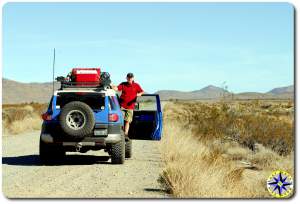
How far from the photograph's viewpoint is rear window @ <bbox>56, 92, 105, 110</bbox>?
12.7 meters

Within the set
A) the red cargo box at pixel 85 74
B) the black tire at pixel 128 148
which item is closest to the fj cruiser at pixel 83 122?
the black tire at pixel 128 148

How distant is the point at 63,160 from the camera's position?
45.6 ft

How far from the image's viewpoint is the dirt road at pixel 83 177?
9.45 m

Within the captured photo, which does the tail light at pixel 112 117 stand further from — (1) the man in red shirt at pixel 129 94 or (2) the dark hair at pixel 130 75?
(2) the dark hair at pixel 130 75

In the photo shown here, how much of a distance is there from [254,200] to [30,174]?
5.18 metres

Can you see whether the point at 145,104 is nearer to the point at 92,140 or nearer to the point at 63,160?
the point at 63,160

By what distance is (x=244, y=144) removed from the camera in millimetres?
20422

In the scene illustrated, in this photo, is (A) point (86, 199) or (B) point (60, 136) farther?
(B) point (60, 136)

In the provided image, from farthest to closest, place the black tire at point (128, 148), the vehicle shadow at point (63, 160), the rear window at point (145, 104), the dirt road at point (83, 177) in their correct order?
1. the rear window at point (145, 104)
2. the black tire at point (128, 148)
3. the vehicle shadow at point (63, 160)
4. the dirt road at point (83, 177)

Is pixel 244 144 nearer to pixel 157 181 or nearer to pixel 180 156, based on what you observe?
pixel 180 156

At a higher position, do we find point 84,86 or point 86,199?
point 84,86

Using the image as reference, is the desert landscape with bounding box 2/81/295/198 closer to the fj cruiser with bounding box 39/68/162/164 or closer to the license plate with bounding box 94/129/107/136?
the fj cruiser with bounding box 39/68/162/164

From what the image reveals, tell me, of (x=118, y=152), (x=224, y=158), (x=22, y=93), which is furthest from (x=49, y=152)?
(x=22, y=93)

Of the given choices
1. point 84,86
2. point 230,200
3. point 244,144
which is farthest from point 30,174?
point 244,144
